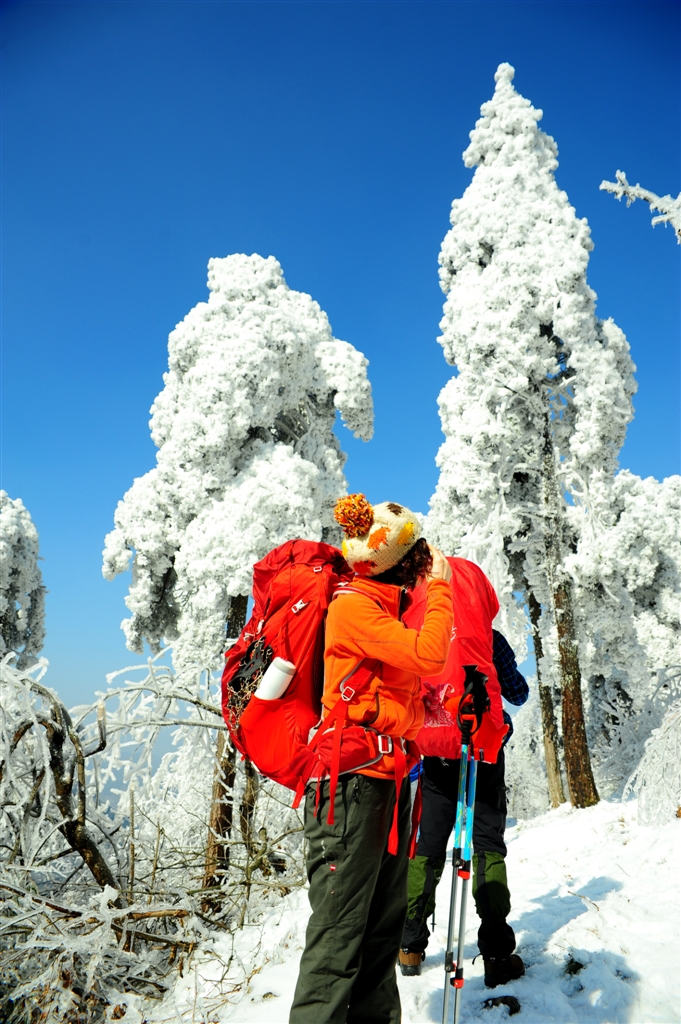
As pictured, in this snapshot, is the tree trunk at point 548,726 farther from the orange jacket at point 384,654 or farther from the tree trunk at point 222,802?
the orange jacket at point 384,654

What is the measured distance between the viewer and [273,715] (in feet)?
7.14

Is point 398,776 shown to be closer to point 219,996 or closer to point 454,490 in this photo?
point 219,996

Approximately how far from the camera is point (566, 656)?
9219mm

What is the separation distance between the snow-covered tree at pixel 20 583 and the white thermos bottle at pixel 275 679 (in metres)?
16.7

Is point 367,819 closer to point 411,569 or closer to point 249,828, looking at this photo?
point 411,569

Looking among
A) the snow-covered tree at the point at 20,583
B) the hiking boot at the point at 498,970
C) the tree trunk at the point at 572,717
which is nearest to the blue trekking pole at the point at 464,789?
the hiking boot at the point at 498,970

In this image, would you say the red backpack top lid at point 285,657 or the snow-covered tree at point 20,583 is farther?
the snow-covered tree at point 20,583

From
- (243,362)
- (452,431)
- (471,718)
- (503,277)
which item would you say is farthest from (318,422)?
(471,718)

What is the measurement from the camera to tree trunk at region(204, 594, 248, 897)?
4000 millimetres

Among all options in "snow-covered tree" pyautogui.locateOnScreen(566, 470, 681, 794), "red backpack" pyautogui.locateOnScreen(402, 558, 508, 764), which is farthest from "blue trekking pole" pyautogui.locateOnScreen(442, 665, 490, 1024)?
"snow-covered tree" pyautogui.locateOnScreen(566, 470, 681, 794)

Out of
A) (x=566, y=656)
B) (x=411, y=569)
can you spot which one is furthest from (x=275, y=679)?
(x=566, y=656)

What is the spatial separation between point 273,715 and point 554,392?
930 cm

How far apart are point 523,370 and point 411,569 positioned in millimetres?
8437

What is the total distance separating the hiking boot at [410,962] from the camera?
2.78 m
